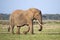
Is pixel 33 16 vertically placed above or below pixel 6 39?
above

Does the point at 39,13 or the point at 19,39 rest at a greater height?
the point at 39,13

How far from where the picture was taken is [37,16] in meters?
18.6

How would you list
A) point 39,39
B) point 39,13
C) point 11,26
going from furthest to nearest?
point 11,26
point 39,13
point 39,39

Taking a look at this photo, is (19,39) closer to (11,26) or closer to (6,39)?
(6,39)

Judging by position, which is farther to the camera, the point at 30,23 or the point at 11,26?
the point at 11,26

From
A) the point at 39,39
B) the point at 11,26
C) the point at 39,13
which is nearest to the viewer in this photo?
the point at 39,39

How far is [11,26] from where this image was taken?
20.0 m

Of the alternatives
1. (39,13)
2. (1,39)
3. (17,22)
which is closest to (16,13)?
(17,22)

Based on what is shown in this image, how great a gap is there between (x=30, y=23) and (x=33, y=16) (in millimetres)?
491

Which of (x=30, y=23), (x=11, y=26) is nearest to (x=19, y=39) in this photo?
(x=30, y=23)

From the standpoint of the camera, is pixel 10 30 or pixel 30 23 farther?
pixel 10 30

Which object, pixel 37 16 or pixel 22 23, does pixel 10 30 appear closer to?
pixel 22 23

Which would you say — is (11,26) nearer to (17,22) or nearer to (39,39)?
(17,22)

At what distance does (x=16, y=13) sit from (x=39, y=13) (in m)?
1.87
